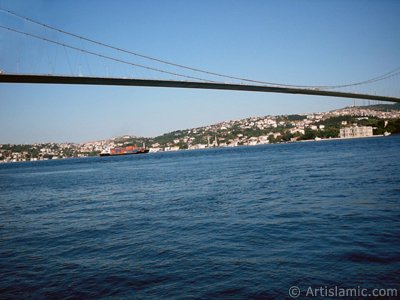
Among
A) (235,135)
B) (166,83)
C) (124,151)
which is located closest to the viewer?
(166,83)

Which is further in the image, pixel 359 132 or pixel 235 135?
pixel 235 135

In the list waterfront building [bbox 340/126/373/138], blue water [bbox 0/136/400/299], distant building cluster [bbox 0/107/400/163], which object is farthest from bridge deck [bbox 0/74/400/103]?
distant building cluster [bbox 0/107/400/163]

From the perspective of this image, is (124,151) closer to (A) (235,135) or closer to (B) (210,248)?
(A) (235,135)

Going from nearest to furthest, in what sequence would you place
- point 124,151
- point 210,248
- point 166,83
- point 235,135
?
point 210,248, point 166,83, point 124,151, point 235,135

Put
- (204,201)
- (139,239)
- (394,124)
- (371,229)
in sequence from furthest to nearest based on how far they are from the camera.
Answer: (394,124)
(204,201)
(139,239)
(371,229)

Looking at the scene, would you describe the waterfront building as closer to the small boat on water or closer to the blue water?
the small boat on water

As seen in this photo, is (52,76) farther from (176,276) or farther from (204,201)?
(176,276)

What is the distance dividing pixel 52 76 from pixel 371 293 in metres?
25.6

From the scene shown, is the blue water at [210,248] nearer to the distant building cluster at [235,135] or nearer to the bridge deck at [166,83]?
the bridge deck at [166,83]

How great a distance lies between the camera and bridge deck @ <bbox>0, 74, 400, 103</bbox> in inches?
955

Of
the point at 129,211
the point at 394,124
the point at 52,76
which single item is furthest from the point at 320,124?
the point at 129,211

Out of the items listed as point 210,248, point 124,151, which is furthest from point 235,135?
point 210,248

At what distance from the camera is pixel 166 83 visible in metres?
33.9

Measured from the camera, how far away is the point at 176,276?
4.55 m
